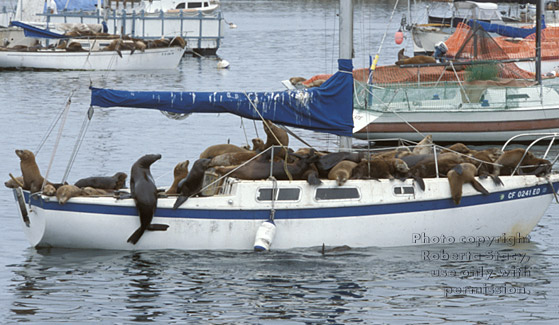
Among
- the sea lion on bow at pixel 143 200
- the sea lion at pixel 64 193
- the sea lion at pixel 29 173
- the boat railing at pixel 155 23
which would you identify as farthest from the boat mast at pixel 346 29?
the boat railing at pixel 155 23

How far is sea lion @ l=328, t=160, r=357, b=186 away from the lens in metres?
22.8

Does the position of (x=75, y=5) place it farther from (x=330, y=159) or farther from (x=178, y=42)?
(x=330, y=159)

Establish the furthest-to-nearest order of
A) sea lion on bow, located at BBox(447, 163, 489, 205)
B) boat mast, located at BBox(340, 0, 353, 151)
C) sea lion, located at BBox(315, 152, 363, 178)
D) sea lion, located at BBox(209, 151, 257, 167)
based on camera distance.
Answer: boat mast, located at BBox(340, 0, 353, 151), sea lion, located at BBox(209, 151, 257, 167), sea lion, located at BBox(315, 152, 363, 178), sea lion on bow, located at BBox(447, 163, 489, 205)

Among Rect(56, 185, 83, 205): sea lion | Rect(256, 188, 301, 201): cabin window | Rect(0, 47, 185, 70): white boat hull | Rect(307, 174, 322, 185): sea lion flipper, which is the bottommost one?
Rect(0, 47, 185, 70): white boat hull

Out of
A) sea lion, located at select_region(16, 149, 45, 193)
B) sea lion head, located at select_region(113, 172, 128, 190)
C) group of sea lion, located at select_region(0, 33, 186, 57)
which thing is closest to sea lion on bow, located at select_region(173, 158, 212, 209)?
sea lion head, located at select_region(113, 172, 128, 190)

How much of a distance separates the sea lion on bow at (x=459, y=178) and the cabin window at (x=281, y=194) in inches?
145

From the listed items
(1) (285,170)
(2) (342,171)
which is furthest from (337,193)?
(1) (285,170)

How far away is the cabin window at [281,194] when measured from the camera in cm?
2266

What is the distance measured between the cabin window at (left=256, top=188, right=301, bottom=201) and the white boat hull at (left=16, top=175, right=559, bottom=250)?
0.10 meters

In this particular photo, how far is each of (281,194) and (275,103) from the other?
2.30m

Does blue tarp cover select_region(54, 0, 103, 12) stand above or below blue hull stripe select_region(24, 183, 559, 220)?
below

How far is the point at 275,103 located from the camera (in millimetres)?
23469

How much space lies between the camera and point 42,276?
22.1 metres

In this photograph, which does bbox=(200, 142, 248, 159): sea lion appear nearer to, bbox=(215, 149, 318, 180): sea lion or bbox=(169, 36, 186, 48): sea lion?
bbox=(215, 149, 318, 180): sea lion
